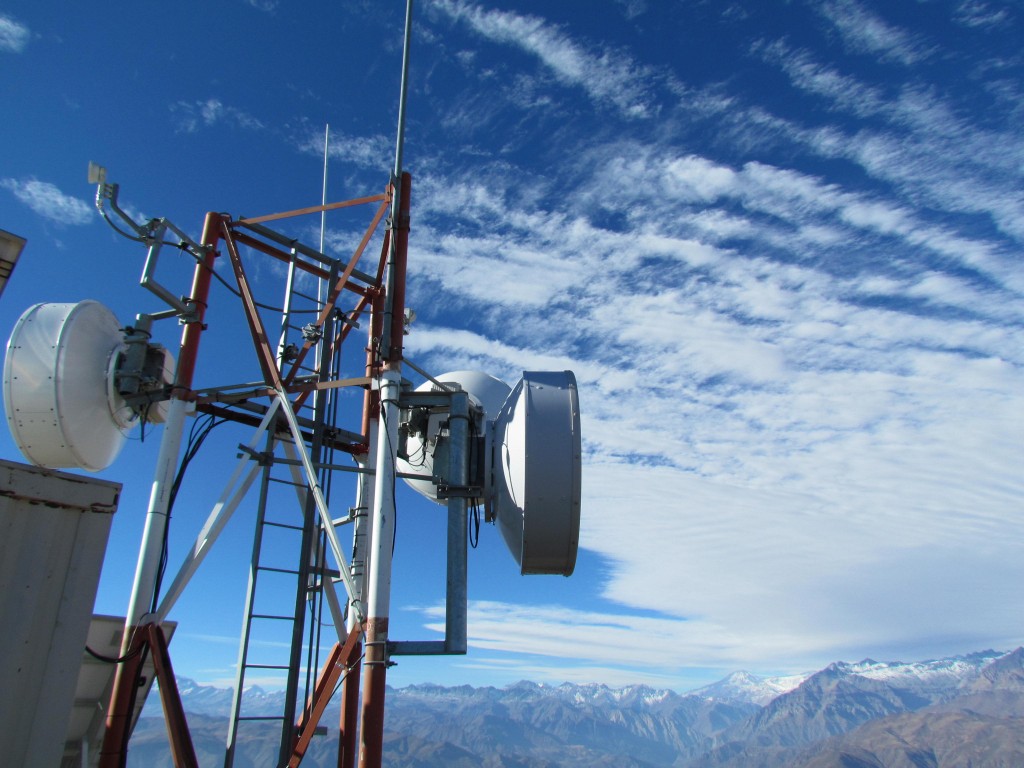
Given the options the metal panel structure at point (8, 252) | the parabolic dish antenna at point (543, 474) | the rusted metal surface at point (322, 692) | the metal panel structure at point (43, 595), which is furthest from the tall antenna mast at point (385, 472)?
the metal panel structure at point (8, 252)

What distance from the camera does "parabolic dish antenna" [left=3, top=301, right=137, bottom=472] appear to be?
10.9 m

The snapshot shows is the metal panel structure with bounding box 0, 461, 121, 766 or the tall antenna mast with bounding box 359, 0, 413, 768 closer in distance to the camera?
the metal panel structure with bounding box 0, 461, 121, 766

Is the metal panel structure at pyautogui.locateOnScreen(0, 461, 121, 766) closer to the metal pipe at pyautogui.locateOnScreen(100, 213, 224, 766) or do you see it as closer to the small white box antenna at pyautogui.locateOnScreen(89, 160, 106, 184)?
the metal pipe at pyautogui.locateOnScreen(100, 213, 224, 766)

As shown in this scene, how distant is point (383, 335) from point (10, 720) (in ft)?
24.7

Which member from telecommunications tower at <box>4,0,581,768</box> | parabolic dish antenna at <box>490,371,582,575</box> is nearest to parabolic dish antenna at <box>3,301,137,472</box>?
telecommunications tower at <box>4,0,581,768</box>

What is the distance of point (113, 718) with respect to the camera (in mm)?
10156

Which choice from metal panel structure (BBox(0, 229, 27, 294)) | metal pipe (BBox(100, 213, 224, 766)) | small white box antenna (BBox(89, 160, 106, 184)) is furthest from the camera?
small white box antenna (BBox(89, 160, 106, 184))

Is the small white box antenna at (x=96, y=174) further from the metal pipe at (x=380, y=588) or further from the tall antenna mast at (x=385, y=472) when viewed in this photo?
the metal pipe at (x=380, y=588)

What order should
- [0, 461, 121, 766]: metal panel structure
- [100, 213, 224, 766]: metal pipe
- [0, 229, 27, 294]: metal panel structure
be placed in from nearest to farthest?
[0, 461, 121, 766]: metal panel structure, [0, 229, 27, 294]: metal panel structure, [100, 213, 224, 766]: metal pipe

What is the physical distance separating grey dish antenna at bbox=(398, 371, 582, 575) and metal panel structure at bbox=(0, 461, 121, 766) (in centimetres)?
614

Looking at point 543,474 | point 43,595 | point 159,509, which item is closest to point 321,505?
point 159,509

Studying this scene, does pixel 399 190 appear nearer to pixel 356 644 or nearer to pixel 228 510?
pixel 228 510

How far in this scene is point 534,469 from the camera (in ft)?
36.8

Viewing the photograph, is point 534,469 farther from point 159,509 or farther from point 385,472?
point 159,509
